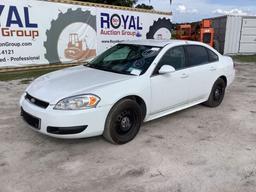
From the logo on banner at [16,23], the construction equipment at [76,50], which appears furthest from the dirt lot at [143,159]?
the construction equipment at [76,50]

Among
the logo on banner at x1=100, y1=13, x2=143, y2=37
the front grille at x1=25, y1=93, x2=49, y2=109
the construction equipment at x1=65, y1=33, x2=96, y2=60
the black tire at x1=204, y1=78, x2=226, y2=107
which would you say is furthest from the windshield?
the logo on banner at x1=100, y1=13, x2=143, y2=37

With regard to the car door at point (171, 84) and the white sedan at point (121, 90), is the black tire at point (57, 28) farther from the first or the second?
the car door at point (171, 84)

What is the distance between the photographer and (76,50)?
11219 mm

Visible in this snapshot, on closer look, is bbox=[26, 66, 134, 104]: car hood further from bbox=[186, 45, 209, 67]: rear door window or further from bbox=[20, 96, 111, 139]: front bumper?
bbox=[186, 45, 209, 67]: rear door window

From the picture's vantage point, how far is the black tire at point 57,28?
10266 millimetres

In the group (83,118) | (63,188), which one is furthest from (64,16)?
(63,188)

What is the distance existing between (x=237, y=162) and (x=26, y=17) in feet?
29.4

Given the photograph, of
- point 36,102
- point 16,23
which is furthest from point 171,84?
point 16,23

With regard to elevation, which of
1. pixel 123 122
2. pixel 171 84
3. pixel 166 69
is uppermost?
pixel 166 69

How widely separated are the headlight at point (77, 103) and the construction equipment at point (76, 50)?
26.8 feet

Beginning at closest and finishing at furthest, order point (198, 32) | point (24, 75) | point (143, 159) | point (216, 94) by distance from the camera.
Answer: point (143, 159), point (216, 94), point (24, 75), point (198, 32)

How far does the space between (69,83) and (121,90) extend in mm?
764

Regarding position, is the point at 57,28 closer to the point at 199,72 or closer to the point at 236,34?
the point at 199,72

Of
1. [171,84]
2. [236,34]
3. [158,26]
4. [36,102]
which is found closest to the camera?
[36,102]
